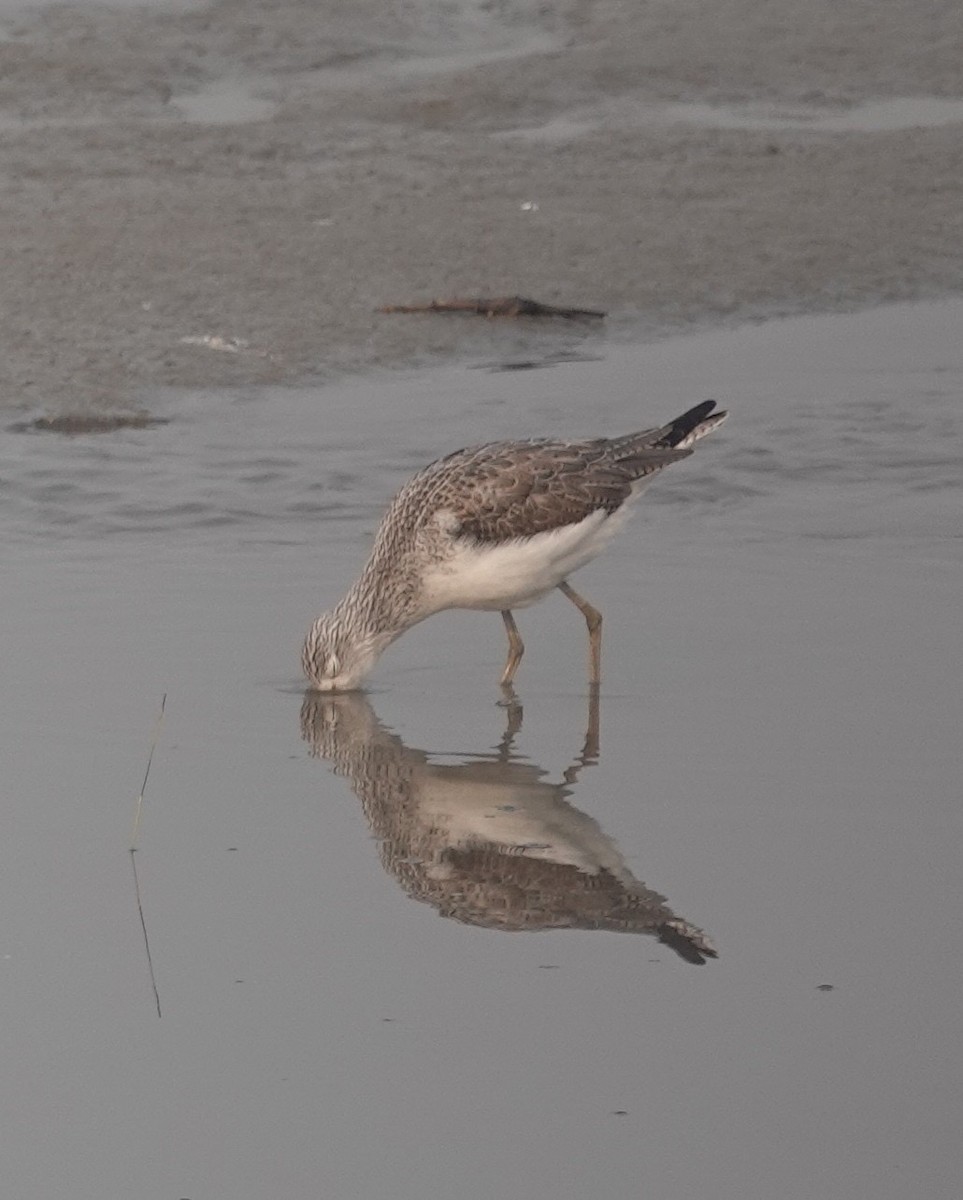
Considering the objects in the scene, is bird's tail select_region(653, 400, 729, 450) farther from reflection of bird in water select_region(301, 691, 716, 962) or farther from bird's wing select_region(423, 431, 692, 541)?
reflection of bird in water select_region(301, 691, 716, 962)


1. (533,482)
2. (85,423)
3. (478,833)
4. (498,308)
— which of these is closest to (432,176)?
(498,308)

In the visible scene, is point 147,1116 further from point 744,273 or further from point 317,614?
point 744,273

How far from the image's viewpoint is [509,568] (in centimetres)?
717

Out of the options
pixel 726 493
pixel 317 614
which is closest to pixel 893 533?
pixel 726 493

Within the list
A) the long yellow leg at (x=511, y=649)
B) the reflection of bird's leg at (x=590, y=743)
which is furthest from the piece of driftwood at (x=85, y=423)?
the reflection of bird's leg at (x=590, y=743)

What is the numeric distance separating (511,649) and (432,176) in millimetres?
7021

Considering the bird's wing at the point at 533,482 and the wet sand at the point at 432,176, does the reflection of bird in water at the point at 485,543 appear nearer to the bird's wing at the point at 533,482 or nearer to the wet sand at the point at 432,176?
the bird's wing at the point at 533,482

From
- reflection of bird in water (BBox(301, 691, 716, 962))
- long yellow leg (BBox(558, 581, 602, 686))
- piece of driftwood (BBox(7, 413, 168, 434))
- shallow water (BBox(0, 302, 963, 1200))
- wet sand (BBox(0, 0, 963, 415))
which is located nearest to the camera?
shallow water (BBox(0, 302, 963, 1200))

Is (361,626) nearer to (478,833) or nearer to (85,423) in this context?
(478,833)

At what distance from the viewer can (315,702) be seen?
701 cm

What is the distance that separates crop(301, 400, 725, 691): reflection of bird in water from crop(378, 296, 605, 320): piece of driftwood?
404 centimetres

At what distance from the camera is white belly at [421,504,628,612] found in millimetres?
7172

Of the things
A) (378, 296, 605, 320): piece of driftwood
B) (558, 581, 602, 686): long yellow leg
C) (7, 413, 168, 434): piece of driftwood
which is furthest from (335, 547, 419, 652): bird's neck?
(378, 296, 605, 320): piece of driftwood

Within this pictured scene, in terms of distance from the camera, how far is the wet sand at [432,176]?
11.2m
